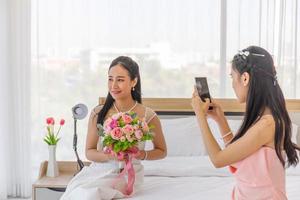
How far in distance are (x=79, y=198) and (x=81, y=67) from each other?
7.11ft

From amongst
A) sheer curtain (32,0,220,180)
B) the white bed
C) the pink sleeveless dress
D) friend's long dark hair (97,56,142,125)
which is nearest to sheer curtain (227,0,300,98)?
sheer curtain (32,0,220,180)

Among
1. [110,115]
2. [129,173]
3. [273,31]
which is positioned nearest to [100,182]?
[129,173]

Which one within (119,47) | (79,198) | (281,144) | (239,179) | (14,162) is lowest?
(14,162)

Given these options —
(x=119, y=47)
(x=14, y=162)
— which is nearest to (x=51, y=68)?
(x=119, y=47)

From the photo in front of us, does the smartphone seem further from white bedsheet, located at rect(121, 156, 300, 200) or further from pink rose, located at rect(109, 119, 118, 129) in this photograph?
white bedsheet, located at rect(121, 156, 300, 200)

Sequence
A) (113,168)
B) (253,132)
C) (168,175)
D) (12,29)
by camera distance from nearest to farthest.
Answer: (253,132)
(113,168)
(168,175)
(12,29)

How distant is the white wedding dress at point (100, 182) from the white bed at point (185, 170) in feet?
0.33

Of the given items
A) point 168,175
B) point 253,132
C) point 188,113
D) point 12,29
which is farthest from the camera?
point 12,29

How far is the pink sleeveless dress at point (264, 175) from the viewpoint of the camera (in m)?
2.05

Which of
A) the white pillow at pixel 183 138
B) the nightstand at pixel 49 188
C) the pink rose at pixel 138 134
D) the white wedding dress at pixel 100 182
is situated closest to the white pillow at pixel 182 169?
the white pillow at pixel 183 138

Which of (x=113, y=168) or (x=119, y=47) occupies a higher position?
(x=119, y=47)

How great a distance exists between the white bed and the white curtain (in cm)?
Answer: 119

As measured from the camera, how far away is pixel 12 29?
4.45 m

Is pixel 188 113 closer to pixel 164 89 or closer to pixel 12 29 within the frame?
pixel 164 89
